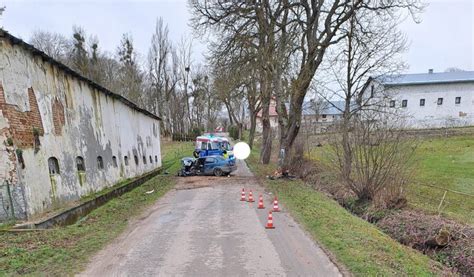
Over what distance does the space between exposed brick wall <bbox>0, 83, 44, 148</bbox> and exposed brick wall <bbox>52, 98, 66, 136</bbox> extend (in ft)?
2.74

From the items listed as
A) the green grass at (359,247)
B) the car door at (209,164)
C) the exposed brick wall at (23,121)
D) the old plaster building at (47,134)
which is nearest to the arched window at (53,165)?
the old plaster building at (47,134)

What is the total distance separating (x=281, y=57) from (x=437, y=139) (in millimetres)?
20969

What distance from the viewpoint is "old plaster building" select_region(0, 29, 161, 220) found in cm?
767

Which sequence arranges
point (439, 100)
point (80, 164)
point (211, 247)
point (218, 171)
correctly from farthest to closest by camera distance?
1. point (439, 100)
2. point (218, 171)
3. point (80, 164)
4. point (211, 247)

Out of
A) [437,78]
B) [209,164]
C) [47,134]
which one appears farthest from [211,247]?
[437,78]

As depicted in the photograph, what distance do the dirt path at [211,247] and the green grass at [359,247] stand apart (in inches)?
14.4

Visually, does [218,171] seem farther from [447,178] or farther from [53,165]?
[447,178]

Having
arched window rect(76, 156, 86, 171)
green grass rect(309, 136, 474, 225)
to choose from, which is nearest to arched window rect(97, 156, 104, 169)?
arched window rect(76, 156, 86, 171)

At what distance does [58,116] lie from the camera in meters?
10.1

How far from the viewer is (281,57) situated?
16.1 m

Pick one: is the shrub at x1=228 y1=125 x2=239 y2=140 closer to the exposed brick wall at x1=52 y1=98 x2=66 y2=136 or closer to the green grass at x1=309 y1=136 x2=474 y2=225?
the green grass at x1=309 y1=136 x2=474 y2=225

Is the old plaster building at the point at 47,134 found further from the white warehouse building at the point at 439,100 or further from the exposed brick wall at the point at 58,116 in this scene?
the white warehouse building at the point at 439,100

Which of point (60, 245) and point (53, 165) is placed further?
point (53, 165)

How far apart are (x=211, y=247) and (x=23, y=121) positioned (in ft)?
20.0
